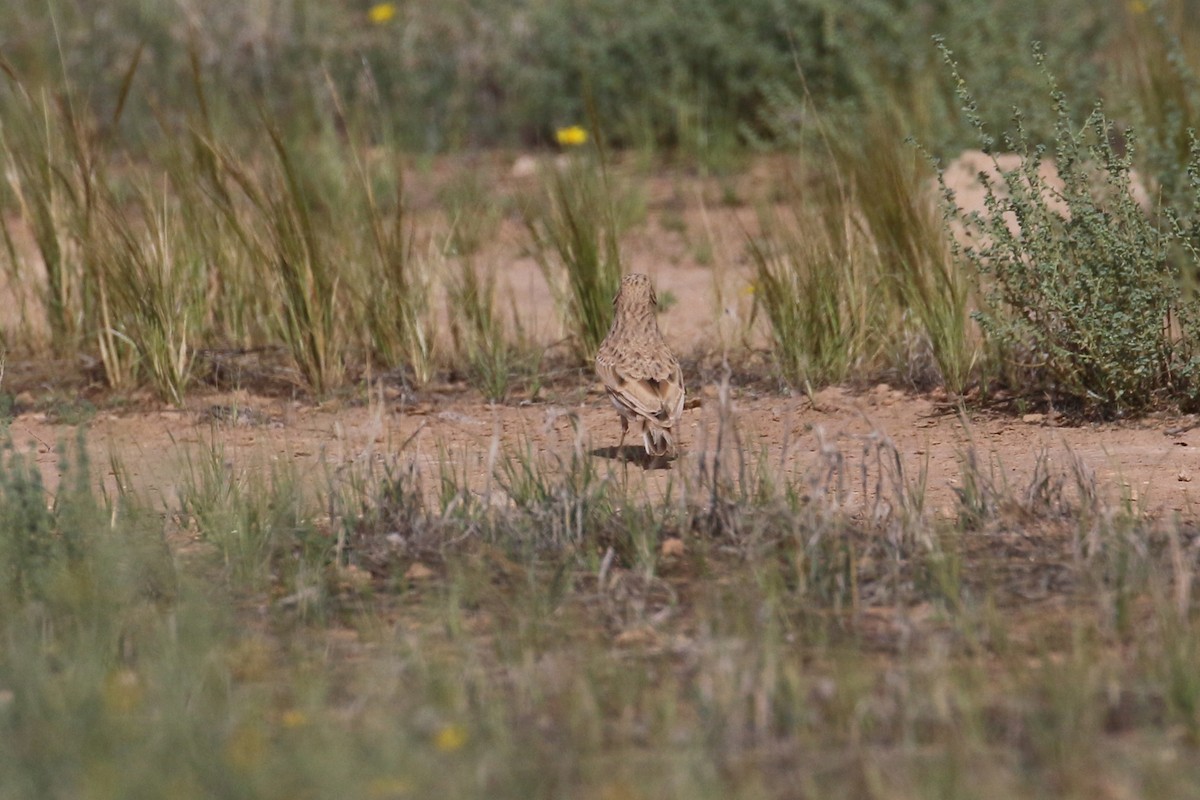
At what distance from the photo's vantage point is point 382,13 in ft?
40.0

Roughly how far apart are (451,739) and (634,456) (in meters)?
2.83

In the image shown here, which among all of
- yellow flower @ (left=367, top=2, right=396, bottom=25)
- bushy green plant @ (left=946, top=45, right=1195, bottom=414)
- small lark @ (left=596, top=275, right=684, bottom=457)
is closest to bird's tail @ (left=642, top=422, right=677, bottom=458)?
small lark @ (left=596, top=275, right=684, bottom=457)

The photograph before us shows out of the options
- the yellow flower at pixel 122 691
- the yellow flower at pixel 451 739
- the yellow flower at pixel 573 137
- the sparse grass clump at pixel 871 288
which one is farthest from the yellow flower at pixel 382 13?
the yellow flower at pixel 451 739

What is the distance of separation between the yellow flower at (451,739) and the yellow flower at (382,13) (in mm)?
9669

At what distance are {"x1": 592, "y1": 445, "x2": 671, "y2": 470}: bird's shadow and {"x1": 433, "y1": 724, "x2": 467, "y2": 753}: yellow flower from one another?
235 centimetres

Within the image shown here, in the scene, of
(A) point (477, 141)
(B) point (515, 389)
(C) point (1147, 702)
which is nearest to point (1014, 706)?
(C) point (1147, 702)

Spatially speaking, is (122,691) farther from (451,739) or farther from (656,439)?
(656,439)

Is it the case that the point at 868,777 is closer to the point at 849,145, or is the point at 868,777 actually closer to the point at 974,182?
the point at 849,145

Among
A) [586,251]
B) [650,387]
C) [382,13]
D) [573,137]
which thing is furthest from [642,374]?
[382,13]

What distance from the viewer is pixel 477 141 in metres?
11.7

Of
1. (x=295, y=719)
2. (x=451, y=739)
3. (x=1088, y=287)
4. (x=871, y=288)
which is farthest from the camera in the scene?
(x=871, y=288)

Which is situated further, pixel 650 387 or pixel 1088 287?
pixel 1088 287

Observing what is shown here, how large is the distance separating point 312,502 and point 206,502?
0.92ft

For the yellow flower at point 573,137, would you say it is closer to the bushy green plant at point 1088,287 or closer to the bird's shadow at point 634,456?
the bird's shadow at point 634,456
